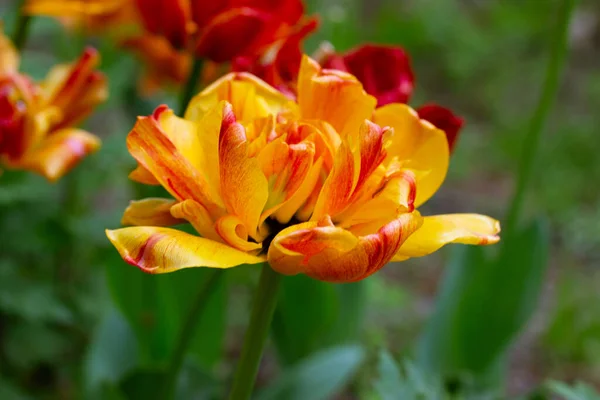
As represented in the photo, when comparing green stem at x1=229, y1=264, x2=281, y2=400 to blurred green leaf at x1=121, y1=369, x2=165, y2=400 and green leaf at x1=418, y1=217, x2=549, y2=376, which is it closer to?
blurred green leaf at x1=121, y1=369, x2=165, y2=400

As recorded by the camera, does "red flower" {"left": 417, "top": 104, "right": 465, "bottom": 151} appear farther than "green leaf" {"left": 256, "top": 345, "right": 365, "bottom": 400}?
No

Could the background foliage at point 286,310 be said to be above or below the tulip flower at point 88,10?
below

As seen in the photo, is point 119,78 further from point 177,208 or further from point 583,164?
point 583,164

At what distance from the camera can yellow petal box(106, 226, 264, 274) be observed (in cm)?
39

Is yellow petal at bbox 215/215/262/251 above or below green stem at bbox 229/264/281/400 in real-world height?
above

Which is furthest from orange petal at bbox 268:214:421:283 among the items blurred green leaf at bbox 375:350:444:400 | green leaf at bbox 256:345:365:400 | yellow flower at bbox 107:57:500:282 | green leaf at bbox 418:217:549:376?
green leaf at bbox 418:217:549:376

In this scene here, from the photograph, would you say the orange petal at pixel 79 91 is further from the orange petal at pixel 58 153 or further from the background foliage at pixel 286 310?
the background foliage at pixel 286 310

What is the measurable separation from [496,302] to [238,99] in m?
0.61

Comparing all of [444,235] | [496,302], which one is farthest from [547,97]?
[444,235]

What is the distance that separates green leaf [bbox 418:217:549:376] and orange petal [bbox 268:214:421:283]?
60 centimetres

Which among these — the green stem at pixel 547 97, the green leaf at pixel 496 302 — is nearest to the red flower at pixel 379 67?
the green stem at pixel 547 97

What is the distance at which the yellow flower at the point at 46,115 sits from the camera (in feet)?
2.06

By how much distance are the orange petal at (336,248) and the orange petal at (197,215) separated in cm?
6

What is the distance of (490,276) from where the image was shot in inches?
38.0
